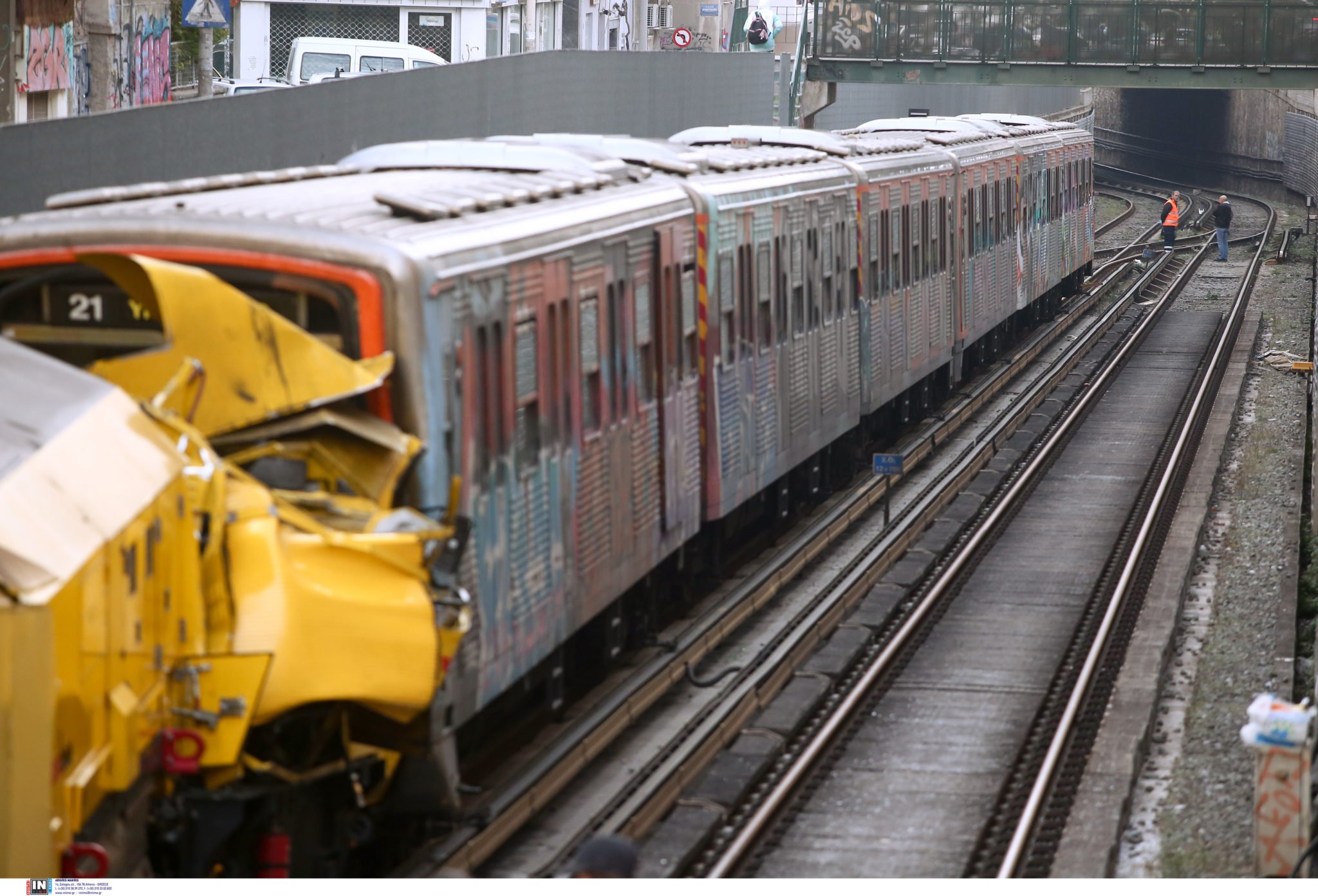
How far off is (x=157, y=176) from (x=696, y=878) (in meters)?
7.38

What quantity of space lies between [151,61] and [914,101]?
2682cm

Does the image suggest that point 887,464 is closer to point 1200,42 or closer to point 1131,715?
point 1131,715

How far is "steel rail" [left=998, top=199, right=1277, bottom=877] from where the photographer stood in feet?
32.8

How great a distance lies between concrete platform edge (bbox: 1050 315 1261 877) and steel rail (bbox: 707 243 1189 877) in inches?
55.4

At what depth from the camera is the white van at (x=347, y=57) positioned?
30922mm

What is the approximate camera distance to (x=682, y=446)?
12539 mm

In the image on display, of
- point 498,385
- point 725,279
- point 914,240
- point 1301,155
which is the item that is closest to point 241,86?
point 914,240

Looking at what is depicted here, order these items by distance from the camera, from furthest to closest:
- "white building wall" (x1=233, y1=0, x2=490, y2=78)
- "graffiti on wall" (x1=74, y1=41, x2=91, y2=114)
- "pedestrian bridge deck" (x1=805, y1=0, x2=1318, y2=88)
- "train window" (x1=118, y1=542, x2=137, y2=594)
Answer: "pedestrian bridge deck" (x1=805, y1=0, x2=1318, y2=88) → "white building wall" (x1=233, y1=0, x2=490, y2=78) → "graffiti on wall" (x1=74, y1=41, x2=91, y2=114) → "train window" (x1=118, y1=542, x2=137, y2=594)

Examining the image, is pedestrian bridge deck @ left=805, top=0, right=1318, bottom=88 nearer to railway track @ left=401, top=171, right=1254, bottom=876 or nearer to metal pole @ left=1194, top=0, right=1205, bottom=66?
metal pole @ left=1194, top=0, right=1205, bottom=66

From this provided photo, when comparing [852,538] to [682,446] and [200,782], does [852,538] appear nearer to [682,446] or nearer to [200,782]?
[682,446]

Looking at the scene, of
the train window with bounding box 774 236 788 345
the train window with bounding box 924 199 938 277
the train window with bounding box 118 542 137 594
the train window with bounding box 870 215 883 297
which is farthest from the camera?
the train window with bounding box 924 199 938 277

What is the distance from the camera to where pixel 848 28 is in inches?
1559

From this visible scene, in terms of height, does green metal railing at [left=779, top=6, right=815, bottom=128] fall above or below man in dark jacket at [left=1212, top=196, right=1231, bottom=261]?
above

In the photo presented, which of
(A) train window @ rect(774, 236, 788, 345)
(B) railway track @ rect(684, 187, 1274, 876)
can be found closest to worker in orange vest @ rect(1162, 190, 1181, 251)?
(B) railway track @ rect(684, 187, 1274, 876)
